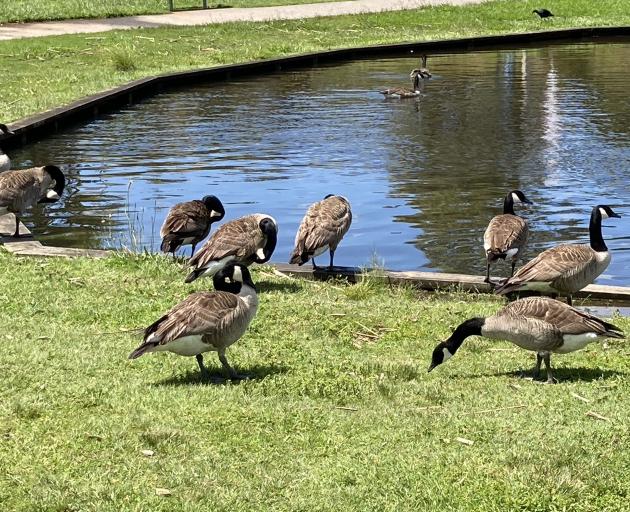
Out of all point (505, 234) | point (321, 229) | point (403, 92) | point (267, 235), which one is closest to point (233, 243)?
point (267, 235)

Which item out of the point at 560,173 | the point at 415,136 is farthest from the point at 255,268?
the point at 415,136

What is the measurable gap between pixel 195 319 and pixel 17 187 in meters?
6.74

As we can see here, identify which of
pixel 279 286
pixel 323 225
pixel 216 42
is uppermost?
pixel 216 42

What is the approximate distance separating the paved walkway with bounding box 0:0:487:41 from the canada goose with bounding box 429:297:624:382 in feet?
98.4

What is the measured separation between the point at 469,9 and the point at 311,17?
7.17m

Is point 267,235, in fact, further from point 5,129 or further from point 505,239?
point 5,129

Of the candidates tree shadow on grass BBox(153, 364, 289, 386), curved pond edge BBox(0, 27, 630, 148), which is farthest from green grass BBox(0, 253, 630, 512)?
curved pond edge BBox(0, 27, 630, 148)

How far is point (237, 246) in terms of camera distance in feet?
40.1

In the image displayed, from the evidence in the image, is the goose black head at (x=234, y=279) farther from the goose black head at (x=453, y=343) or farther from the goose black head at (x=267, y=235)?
the goose black head at (x=267, y=235)

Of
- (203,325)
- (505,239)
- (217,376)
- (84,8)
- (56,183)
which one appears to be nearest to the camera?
(203,325)

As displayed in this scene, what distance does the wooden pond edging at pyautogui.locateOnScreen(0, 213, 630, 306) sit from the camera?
12.9 metres

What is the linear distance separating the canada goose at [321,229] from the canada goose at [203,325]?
144 inches

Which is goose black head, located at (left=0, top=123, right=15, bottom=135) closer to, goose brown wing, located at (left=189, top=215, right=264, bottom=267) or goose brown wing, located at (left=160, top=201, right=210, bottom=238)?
goose brown wing, located at (left=160, top=201, right=210, bottom=238)

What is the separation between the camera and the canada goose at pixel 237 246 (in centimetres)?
1203
